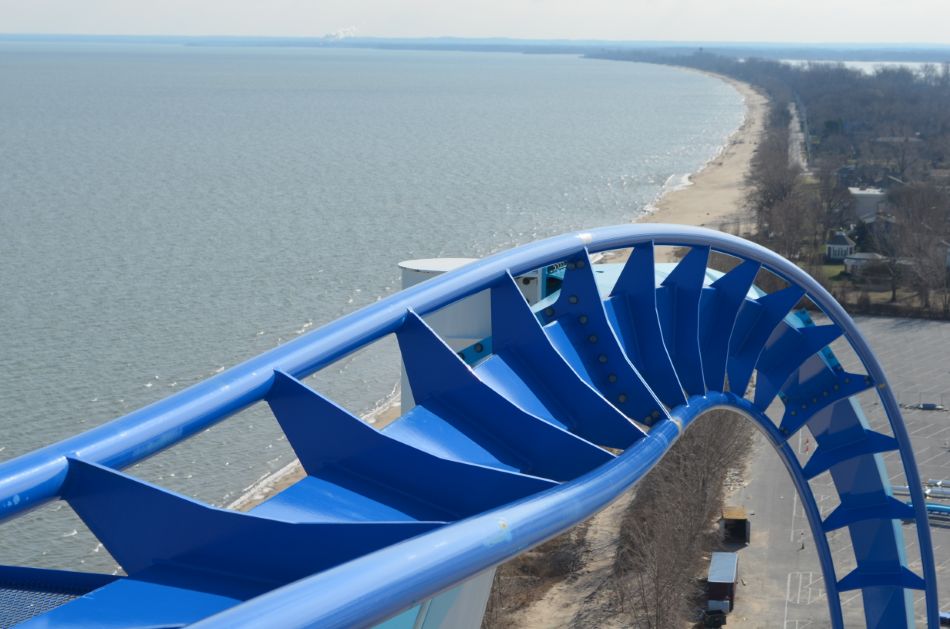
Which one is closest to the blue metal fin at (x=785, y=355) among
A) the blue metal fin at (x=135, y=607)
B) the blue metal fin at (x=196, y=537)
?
the blue metal fin at (x=196, y=537)

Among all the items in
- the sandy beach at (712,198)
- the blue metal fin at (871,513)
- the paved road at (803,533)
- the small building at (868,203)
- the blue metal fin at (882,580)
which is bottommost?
the paved road at (803,533)

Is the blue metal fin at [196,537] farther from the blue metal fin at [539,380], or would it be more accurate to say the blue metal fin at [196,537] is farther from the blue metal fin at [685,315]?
the blue metal fin at [685,315]

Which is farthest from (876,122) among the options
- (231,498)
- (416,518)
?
(416,518)

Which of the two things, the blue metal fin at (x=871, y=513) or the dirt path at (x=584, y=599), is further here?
the dirt path at (x=584, y=599)

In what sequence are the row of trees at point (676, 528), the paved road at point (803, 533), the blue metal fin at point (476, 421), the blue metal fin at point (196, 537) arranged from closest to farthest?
the blue metal fin at point (196, 537) → the blue metal fin at point (476, 421) → the row of trees at point (676, 528) → the paved road at point (803, 533)

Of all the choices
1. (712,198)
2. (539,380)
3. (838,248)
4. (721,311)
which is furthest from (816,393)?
(712,198)

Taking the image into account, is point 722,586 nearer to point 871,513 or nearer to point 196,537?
point 871,513

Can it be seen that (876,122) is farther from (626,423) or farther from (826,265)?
(626,423)

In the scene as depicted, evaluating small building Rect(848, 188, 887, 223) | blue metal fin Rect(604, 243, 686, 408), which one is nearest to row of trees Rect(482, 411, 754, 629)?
blue metal fin Rect(604, 243, 686, 408)
